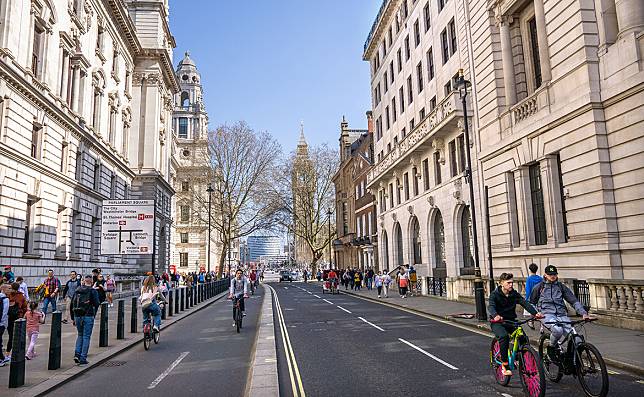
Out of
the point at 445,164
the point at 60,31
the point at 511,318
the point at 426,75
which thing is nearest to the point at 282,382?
the point at 511,318

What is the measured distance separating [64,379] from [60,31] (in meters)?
26.8

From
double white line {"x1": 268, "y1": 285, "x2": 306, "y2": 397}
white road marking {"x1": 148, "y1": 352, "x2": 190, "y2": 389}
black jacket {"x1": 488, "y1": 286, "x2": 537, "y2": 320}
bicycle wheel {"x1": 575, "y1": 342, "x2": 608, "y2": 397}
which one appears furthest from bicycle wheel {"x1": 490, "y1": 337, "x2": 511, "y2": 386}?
white road marking {"x1": 148, "y1": 352, "x2": 190, "y2": 389}

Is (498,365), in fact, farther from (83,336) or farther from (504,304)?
(83,336)

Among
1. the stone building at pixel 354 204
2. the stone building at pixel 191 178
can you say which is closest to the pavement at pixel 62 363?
the stone building at pixel 191 178

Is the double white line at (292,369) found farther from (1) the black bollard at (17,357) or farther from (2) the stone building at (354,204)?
(2) the stone building at (354,204)

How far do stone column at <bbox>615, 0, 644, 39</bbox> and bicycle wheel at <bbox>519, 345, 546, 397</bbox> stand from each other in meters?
11.3

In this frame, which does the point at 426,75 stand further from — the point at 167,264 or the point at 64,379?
the point at 167,264

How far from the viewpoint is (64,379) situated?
831cm

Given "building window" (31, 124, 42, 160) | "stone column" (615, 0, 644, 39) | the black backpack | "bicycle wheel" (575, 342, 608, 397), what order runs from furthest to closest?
1. "building window" (31, 124, 42, 160)
2. "stone column" (615, 0, 644, 39)
3. the black backpack
4. "bicycle wheel" (575, 342, 608, 397)

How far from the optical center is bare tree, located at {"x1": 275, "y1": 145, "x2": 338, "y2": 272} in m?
61.3

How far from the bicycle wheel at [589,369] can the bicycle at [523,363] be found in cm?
73

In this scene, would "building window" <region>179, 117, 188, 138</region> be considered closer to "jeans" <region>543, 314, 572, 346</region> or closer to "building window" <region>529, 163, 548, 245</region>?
"building window" <region>529, 163, 548, 245</region>

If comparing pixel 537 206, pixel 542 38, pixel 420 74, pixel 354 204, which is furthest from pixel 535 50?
pixel 354 204

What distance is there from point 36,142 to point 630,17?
2801 cm
